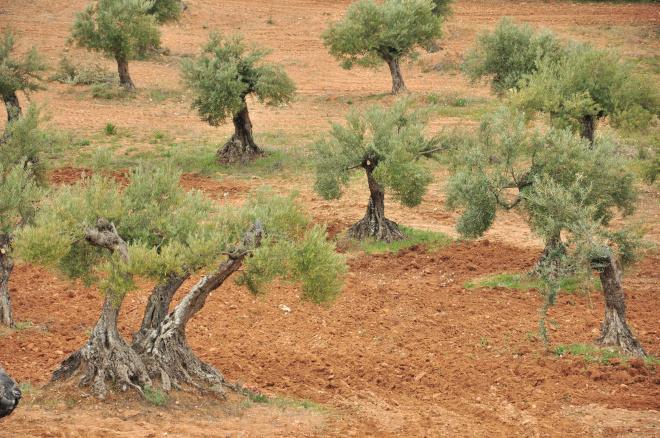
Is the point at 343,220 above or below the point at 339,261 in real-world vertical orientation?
below

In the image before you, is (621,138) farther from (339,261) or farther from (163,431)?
(163,431)

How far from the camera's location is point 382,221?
82.2 ft

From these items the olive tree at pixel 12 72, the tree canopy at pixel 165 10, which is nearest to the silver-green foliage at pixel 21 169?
the olive tree at pixel 12 72

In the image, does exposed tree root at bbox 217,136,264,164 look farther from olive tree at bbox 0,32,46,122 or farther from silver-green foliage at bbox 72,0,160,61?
silver-green foliage at bbox 72,0,160,61

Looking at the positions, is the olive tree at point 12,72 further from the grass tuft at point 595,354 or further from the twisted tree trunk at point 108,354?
the grass tuft at point 595,354

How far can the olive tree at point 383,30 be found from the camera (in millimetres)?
37688

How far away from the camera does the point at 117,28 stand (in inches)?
1476

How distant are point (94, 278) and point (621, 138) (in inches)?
835

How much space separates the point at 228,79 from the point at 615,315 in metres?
15.6

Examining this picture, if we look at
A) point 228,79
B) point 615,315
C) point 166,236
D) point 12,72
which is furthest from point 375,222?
point 12,72

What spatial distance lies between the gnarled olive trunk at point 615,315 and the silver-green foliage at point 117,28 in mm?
24486

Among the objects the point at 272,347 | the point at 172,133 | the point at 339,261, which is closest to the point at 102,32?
the point at 172,133

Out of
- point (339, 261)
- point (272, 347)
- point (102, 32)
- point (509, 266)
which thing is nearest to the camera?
point (339, 261)

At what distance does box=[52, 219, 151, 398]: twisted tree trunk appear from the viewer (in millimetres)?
14383
